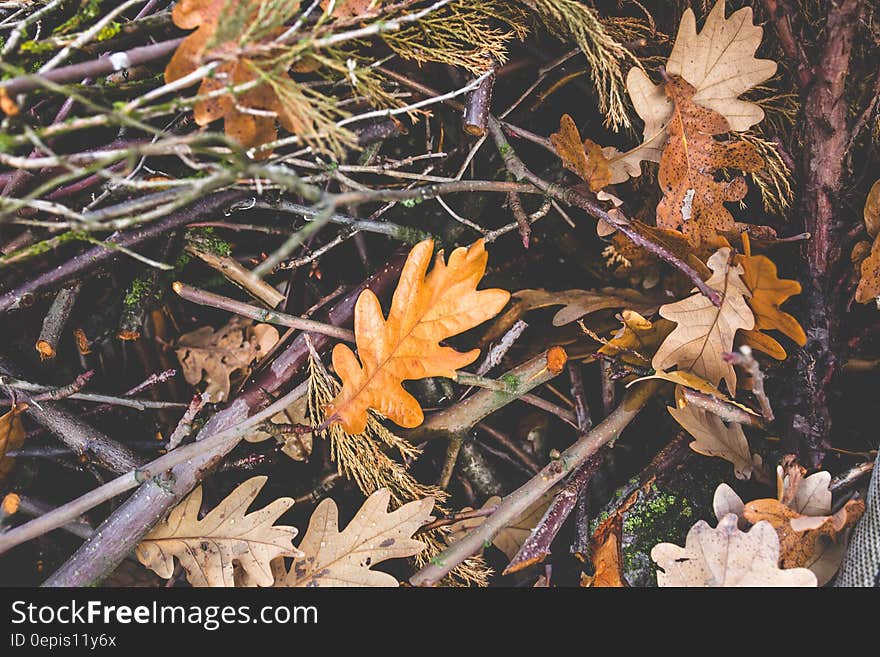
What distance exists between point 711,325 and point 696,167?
0.97 feet

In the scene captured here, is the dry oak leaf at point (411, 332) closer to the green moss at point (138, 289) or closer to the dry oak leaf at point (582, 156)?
the dry oak leaf at point (582, 156)

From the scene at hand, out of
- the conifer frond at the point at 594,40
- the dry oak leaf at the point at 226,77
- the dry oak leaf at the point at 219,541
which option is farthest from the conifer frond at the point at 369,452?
the conifer frond at the point at 594,40

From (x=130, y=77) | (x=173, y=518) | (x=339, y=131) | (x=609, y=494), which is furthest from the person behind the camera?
(x=609, y=494)

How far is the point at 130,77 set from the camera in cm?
123

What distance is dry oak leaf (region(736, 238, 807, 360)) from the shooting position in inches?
46.1

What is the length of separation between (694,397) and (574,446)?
27cm

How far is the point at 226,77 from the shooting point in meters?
0.97

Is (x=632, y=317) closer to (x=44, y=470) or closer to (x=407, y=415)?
(x=407, y=415)

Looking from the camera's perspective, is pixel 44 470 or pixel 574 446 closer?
pixel 574 446

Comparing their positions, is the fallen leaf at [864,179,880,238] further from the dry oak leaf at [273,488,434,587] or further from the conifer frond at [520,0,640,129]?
the dry oak leaf at [273,488,434,587]

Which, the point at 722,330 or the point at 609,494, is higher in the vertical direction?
the point at 722,330

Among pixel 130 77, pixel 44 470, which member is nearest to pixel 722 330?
pixel 130 77

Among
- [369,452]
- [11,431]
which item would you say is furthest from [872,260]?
[11,431]

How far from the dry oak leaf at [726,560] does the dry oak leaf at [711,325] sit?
0.82ft
